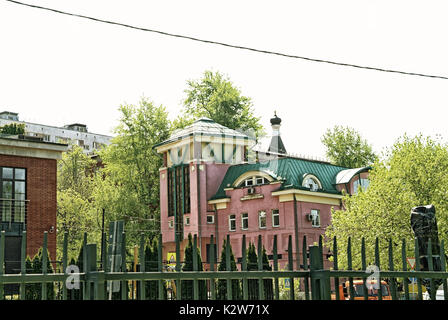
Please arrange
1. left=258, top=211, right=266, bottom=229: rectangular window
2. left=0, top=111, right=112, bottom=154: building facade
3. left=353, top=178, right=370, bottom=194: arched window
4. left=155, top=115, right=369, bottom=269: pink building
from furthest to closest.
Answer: left=0, top=111, right=112, bottom=154: building facade < left=353, top=178, right=370, bottom=194: arched window < left=258, top=211, right=266, bottom=229: rectangular window < left=155, top=115, right=369, bottom=269: pink building

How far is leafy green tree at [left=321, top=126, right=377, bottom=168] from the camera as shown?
6556cm

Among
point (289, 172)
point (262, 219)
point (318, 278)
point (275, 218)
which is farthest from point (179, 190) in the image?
point (318, 278)

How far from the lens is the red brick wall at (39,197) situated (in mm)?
28044

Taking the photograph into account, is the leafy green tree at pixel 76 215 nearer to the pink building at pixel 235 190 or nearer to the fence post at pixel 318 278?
the pink building at pixel 235 190

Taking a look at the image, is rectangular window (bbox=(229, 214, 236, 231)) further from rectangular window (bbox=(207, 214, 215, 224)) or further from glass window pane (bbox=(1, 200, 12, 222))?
glass window pane (bbox=(1, 200, 12, 222))

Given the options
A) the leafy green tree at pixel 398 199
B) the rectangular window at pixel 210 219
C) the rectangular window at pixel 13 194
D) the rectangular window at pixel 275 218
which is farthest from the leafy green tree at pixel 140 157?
the rectangular window at pixel 13 194

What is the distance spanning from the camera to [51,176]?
2902 centimetres

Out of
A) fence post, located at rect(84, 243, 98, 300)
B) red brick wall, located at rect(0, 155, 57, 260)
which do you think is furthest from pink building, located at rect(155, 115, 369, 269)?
fence post, located at rect(84, 243, 98, 300)

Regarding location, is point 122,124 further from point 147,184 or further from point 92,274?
point 92,274

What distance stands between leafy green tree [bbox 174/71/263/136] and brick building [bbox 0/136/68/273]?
89.6 ft

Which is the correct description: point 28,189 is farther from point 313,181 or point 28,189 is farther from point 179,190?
point 313,181
